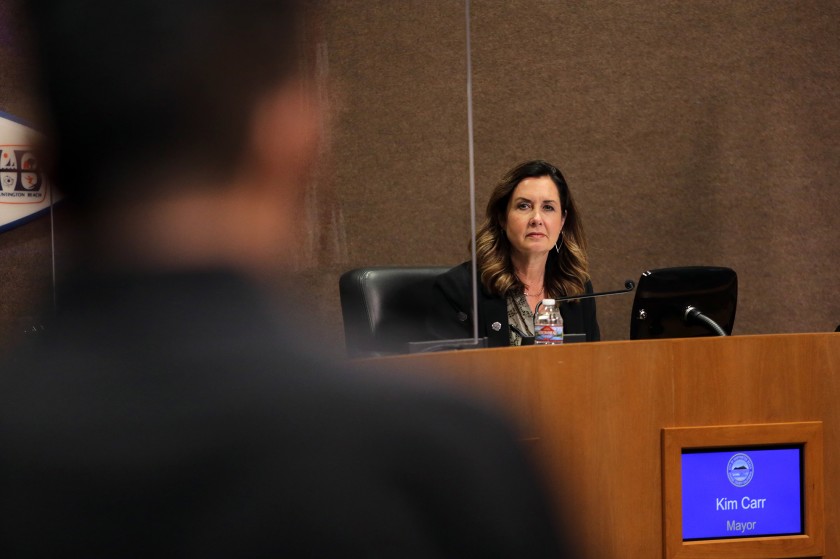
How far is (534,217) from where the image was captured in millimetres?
2707

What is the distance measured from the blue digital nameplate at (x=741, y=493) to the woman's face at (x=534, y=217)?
1.27 metres

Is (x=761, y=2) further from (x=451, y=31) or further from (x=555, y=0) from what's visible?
(x=451, y=31)

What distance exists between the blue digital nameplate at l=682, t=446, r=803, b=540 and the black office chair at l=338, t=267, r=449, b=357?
3.75 ft

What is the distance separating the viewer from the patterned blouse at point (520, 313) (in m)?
2.60

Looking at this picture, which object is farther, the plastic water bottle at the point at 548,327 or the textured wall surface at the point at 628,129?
the textured wall surface at the point at 628,129

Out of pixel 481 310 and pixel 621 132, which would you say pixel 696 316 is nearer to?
pixel 481 310

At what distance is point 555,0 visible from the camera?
376cm

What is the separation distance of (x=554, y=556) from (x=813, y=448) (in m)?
1.25

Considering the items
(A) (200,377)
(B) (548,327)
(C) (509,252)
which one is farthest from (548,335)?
(A) (200,377)

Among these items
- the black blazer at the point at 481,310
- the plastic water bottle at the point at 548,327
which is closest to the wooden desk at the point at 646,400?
the plastic water bottle at the point at 548,327

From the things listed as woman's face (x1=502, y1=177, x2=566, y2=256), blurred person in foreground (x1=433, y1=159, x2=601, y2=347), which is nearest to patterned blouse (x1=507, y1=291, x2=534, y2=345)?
blurred person in foreground (x1=433, y1=159, x2=601, y2=347)

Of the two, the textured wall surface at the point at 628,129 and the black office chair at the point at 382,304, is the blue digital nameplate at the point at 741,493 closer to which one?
the black office chair at the point at 382,304

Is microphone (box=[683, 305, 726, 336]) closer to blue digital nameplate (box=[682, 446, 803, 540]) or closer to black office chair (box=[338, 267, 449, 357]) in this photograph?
blue digital nameplate (box=[682, 446, 803, 540])

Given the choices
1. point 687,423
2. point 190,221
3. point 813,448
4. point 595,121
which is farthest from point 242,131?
point 595,121
